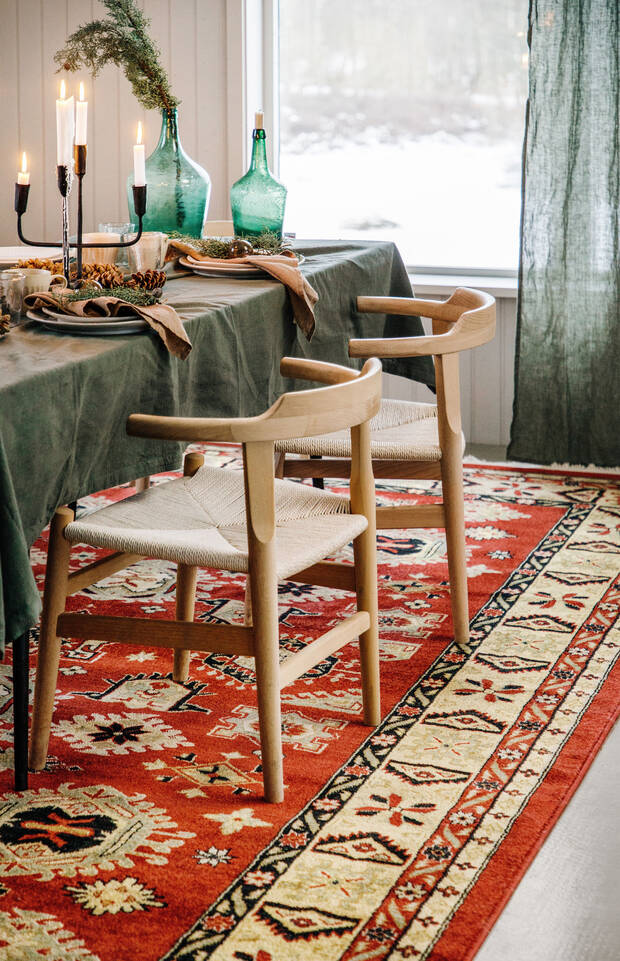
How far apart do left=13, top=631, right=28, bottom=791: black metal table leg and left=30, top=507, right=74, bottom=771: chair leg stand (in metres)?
0.06

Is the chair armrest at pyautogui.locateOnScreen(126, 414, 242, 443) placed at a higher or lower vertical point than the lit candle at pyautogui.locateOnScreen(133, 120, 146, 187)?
lower

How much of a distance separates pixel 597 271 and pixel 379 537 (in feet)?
4.19

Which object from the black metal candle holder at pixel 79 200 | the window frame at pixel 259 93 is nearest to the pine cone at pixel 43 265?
the black metal candle holder at pixel 79 200

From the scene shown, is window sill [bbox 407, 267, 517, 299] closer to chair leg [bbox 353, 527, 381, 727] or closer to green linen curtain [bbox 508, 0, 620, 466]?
green linen curtain [bbox 508, 0, 620, 466]

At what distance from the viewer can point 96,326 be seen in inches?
77.6

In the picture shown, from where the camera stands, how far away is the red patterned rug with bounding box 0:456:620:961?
1.60 m

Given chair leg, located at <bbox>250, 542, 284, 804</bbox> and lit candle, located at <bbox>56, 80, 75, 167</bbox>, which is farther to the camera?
lit candle, located at <bbox>56, 80, 75, 167</bbox>

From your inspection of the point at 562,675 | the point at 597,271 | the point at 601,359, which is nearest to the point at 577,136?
the point at 597,271

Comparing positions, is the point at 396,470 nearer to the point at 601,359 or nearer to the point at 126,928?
the point at 126,928

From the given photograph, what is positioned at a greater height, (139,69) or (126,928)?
(139,69)

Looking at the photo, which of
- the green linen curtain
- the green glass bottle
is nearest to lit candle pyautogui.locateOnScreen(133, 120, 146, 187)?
the green glass bottle

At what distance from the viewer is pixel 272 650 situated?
1.84m

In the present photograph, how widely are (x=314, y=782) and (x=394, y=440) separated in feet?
2.83

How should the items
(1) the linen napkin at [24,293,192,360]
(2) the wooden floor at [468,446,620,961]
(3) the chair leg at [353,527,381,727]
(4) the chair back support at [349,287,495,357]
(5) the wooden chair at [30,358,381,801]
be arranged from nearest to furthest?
(2) the wooden floor at [468,446,620,961], (5) the wooden chair at [30,358,381,801], (1) the linen napkin at [24,293,192,360], (3) the chair leg at [353,527,381,727], (4) the chair back support at [349,287,495,357]
